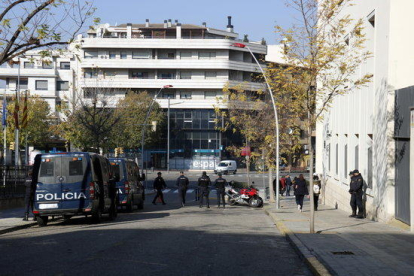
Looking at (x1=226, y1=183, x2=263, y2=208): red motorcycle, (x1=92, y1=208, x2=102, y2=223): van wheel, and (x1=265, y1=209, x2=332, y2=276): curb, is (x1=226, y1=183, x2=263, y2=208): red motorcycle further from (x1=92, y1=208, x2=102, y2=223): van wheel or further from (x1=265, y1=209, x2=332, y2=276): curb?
(x1=265, y1=209, x2=332, y2=276): curb

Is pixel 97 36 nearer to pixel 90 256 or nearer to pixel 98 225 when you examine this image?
pixel 98 225

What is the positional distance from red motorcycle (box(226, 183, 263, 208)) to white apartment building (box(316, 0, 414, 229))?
23.7ft

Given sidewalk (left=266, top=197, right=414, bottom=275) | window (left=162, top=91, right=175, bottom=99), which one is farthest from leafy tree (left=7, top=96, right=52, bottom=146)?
sidewalk (left=266, top=197, right=414, bottom=275)

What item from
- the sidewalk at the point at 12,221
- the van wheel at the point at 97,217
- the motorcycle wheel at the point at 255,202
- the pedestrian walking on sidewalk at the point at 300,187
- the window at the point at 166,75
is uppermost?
A: the window at the point at 166,75

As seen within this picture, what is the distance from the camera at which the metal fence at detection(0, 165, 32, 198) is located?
24.9m

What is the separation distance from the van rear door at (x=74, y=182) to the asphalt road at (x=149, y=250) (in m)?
0.76

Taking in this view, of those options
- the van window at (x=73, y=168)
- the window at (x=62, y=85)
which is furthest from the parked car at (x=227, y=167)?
the van window at (x=73, y=168)

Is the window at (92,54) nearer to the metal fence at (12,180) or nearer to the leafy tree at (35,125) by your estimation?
the leafy tree at (35,125)

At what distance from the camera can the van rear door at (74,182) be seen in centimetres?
1839

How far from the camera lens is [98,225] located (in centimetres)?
1886

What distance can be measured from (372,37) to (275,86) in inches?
223

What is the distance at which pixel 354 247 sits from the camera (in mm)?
12523

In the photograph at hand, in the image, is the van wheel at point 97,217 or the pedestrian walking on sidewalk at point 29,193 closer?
→ the pedestrian walking on sidewalk at point 29,193

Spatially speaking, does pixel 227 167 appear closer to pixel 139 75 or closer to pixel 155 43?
pixel 139 75
